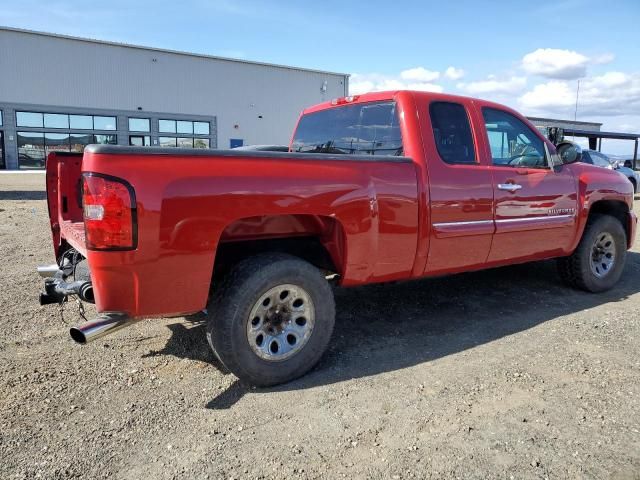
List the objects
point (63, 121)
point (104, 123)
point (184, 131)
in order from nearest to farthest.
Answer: point (63, 121) → point (104, 123) → point (184, 131)

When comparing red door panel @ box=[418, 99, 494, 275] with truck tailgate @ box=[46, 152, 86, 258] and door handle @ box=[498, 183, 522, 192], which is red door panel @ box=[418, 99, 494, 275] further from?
truck tailgate @ box=[46, 152, 86, 258]

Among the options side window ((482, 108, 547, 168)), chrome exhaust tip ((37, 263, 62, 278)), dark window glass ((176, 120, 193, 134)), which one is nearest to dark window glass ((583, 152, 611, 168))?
side window ((482, 108, 547, 168))

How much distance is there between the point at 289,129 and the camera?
42.9 meters

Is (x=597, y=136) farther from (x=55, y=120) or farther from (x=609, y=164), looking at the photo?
(x=55, y=120)

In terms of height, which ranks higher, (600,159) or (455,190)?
(600,159)

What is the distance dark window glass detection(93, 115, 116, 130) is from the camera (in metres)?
34.8

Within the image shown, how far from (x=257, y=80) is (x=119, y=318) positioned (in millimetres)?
39965

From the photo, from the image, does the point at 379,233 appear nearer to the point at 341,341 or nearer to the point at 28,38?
the point at 341,341

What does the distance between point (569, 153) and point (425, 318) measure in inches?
84.4

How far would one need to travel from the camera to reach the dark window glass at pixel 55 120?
110ft

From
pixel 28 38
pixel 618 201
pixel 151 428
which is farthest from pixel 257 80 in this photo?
pixel 151 428

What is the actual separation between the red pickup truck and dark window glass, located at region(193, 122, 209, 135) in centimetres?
3565

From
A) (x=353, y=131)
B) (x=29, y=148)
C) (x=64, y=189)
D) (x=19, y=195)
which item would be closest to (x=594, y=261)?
(x=353, y=131)

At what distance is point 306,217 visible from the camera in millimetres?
3484
